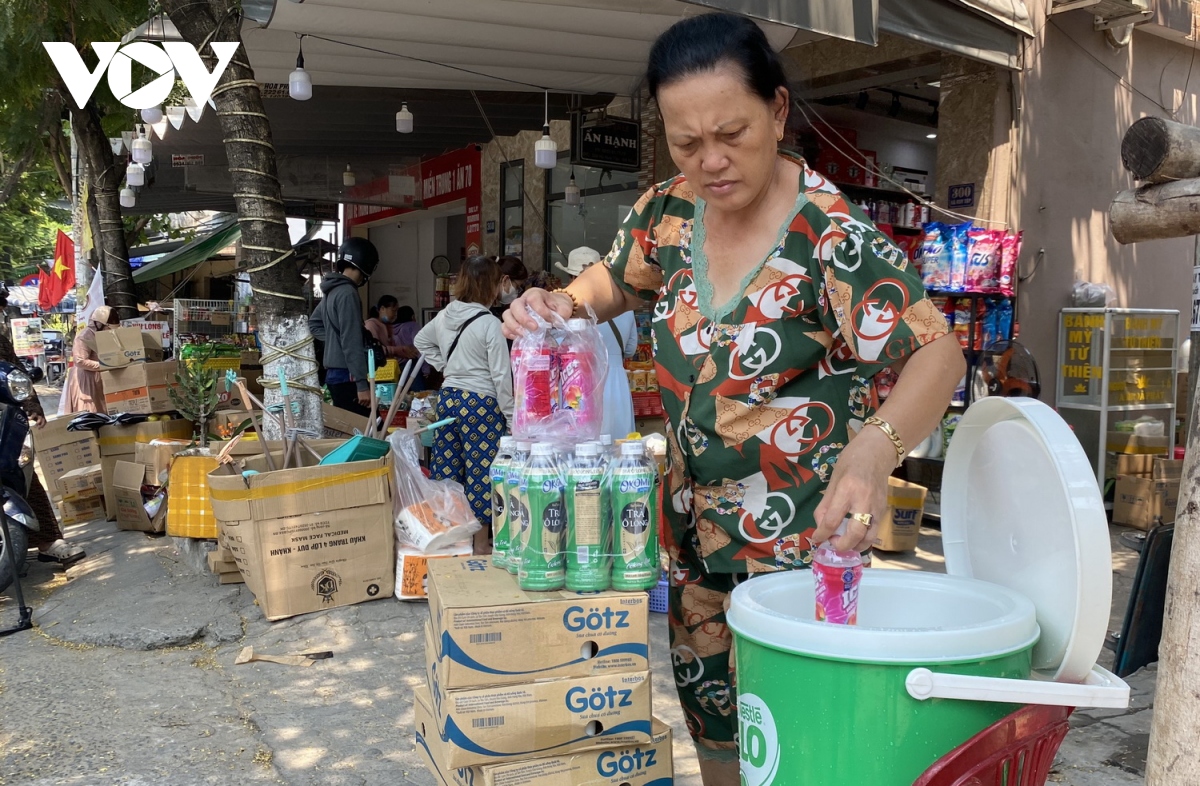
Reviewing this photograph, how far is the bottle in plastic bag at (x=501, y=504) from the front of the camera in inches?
76.4

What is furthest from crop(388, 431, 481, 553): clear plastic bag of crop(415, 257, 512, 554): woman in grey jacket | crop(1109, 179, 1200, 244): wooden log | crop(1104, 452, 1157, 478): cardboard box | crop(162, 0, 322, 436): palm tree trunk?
crop(1104, 452, 1157, 478): cardboard box

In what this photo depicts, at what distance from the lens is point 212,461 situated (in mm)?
5270

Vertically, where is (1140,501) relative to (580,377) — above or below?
below

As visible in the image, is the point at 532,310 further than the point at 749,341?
Yes

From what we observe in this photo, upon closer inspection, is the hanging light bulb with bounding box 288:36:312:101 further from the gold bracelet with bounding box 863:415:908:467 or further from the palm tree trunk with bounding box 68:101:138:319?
the gold bracelet with bounding box 863:415:908:467

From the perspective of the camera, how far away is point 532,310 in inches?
75.1

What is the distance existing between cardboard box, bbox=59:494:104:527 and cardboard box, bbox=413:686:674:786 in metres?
6.28

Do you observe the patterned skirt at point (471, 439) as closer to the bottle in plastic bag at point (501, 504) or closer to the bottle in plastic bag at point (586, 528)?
the bottle in plastic bag at point (501, 504)

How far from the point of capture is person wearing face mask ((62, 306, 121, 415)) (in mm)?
8344

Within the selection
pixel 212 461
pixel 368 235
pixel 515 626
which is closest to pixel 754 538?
pixel 515 626

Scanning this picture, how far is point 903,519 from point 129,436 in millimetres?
5687

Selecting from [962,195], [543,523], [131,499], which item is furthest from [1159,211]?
[131,499]

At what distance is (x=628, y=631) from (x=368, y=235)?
1787 cm

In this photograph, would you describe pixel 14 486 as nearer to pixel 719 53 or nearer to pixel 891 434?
pixel 719 53
